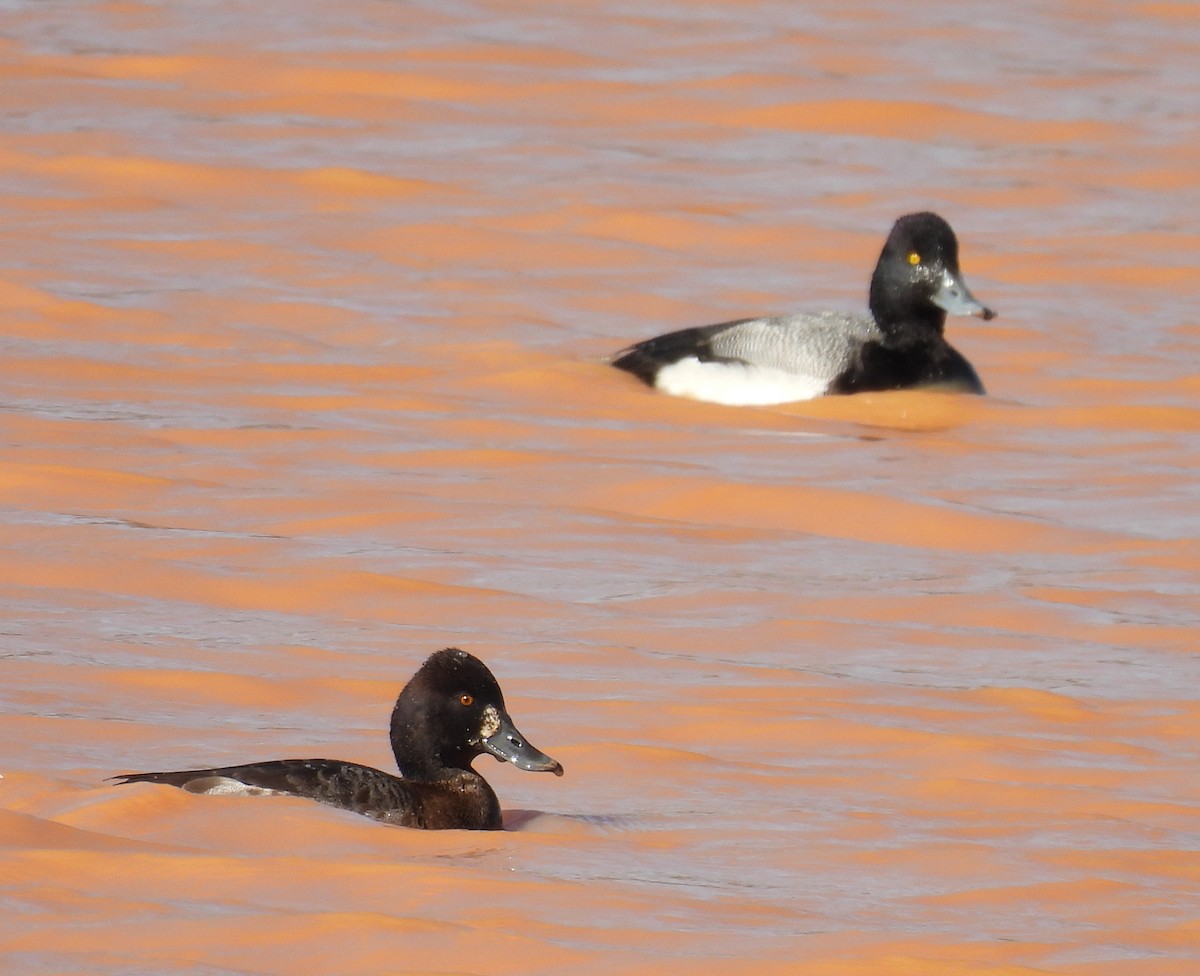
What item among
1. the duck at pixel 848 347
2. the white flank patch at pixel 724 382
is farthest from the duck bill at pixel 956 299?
the white flank patch at pixel 724 382

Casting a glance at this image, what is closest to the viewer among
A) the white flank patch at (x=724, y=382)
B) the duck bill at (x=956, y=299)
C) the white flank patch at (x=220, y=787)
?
the white flank patch at (x=220, y=787)

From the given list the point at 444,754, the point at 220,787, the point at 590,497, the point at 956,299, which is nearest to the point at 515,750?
the point at 444,754

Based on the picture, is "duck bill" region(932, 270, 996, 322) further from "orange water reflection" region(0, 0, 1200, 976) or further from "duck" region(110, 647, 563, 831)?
"duck" region(110, 647, 563, 831)

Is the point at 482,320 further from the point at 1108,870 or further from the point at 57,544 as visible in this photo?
the point at 1108,870

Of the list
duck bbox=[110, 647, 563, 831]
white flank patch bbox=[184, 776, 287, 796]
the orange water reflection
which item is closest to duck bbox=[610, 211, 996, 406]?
the orange water reflection

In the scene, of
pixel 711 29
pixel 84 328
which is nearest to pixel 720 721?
Result: pixel 84 328

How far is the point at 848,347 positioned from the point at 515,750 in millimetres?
6400

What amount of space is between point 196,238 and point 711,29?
6.90 metres

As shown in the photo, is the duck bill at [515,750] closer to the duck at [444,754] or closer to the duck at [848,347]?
the duck at [444,754]

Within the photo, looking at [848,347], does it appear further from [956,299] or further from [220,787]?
→ [220,787]

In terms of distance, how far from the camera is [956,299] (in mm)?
12812

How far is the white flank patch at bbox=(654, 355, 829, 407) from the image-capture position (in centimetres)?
1185

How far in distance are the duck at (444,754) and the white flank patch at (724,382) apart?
565cm

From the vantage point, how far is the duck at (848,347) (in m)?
11.9
